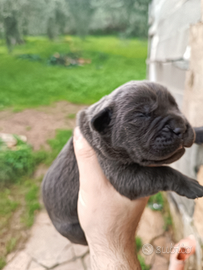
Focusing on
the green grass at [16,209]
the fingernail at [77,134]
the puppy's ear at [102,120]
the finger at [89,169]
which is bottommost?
the green grass at [16,209]

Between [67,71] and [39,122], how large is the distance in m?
1.94

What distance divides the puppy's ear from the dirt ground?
11.1 ft

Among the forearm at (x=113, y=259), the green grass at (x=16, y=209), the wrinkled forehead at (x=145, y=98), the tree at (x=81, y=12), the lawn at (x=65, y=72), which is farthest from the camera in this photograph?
the tree at (x=81, y=12)

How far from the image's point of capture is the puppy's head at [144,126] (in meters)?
1.20

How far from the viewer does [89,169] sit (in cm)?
159

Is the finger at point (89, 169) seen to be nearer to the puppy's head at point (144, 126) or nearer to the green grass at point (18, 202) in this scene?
the puppy's head at point (144, 126)

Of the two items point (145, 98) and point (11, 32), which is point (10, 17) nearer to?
point (11, 32)

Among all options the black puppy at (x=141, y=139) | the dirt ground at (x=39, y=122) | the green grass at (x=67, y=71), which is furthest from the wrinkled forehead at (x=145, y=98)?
the green grass at (x=67, y=71)

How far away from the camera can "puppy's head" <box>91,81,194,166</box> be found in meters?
1.20

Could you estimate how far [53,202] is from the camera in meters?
1.89

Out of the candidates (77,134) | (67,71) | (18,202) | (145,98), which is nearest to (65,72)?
(67,71)

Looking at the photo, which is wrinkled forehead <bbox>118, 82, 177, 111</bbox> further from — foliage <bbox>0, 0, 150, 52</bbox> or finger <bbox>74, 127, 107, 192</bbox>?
foliage <bbox>0, 0, 150, 52</bbox>

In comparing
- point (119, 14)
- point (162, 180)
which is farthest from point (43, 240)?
point (119, 14)

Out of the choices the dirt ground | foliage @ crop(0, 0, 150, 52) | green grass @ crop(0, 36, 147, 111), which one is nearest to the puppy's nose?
the dirt ground
